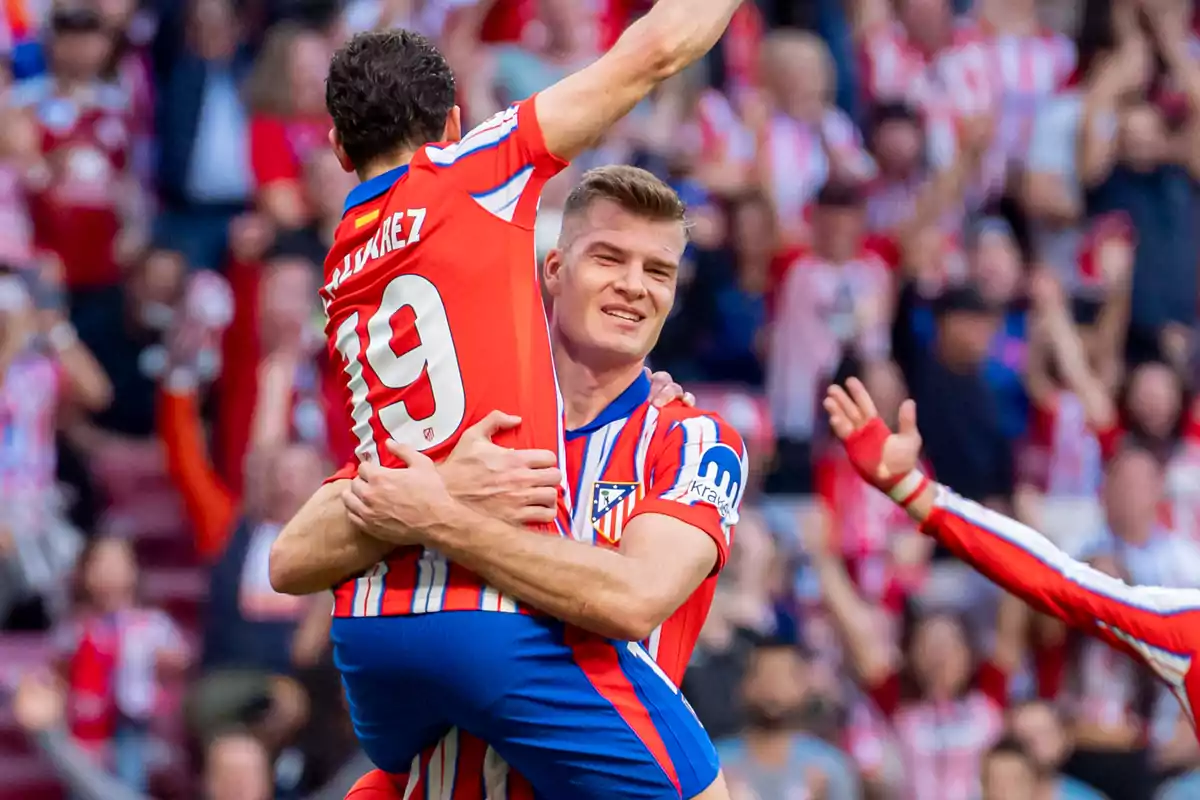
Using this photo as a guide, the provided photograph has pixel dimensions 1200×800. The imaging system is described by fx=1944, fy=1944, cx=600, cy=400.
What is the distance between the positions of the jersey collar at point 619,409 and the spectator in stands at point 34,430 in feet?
16.1

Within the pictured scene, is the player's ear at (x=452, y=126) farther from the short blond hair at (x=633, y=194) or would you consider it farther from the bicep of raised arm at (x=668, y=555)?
the bicep of raised arm at (x=668, y=555)

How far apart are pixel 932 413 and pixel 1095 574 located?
4.62 meters

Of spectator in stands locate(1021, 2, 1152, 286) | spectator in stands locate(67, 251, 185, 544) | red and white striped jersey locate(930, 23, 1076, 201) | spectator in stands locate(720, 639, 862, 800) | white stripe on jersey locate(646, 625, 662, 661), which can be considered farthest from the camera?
red and white striped jersey locate(930, 23, 1076, 201)

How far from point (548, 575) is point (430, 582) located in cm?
27

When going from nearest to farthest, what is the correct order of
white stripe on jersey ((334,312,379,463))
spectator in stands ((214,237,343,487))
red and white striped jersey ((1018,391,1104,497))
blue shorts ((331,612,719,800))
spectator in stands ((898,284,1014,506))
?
blue shorts ((331,612,719,800)) < white stripe on jersey ((334,312,379,463)) < spectator in stands ((214,237,343,487)) < spectator in stands ((898,284,1014,506)) < red and white striped jersey ((1018,391,1104,497))

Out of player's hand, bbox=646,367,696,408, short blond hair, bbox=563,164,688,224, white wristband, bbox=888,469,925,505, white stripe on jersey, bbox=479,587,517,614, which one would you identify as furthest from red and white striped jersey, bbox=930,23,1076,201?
white stripe on jersey, bbox=479,587,517,614

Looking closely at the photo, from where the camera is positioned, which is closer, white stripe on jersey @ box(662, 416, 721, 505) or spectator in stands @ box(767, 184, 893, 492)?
white stripe on jersey @ box(662, 416, 721, 505)

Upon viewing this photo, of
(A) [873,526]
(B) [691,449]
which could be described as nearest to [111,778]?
(A) [873,526]

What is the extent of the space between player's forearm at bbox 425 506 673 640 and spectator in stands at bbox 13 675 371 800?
3941mm

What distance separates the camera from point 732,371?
404 inches

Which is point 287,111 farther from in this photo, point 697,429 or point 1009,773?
point 697,429

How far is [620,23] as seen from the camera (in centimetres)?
1137

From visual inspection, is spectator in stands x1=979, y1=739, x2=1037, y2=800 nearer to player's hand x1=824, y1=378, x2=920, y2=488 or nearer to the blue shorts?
player's hand x1=824, y1=378, x2=920, y2=488

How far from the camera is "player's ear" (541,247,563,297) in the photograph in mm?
4816
